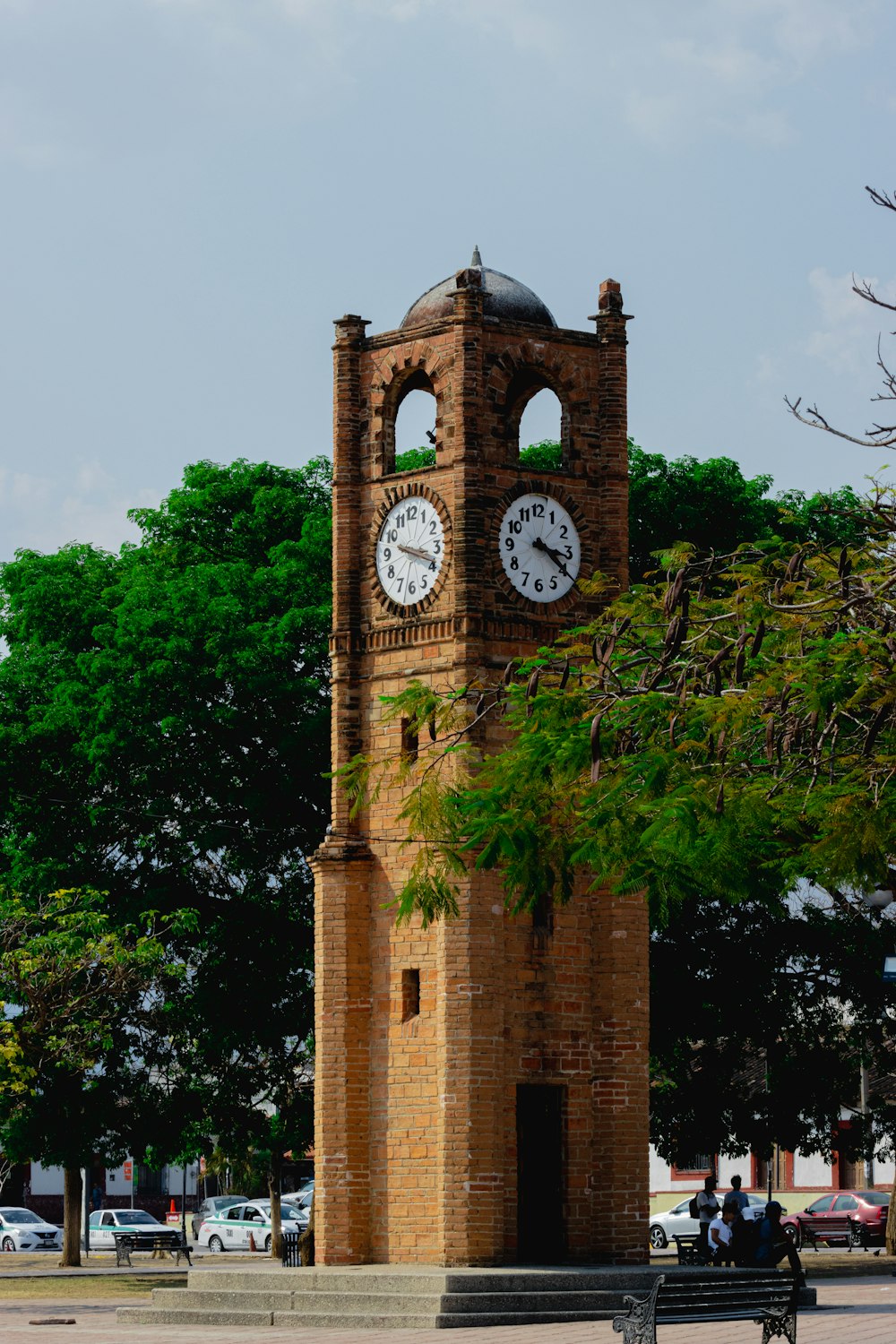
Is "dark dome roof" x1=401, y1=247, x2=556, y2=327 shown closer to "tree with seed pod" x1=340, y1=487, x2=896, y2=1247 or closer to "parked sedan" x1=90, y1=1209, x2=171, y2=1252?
"tree with seed pod" x1=340, y1=487, x2=896, y2=1247

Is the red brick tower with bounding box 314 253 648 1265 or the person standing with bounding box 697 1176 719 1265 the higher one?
the red brick tower with bounding box 314 253 648 1265

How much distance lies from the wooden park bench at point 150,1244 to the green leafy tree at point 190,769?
2143 mm

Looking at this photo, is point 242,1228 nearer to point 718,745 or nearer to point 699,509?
point 699,509

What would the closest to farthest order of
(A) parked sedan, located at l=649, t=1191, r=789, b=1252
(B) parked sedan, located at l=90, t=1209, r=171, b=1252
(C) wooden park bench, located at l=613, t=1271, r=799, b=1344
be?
(C) wooden park bench, located at l=613, t=1271, r=799, b=1344, (A) parked sedan, located at l=649, t=1191, r=789, b=1252, (B) parked sedan, located at l=90, t=1209, r=171, b=1252

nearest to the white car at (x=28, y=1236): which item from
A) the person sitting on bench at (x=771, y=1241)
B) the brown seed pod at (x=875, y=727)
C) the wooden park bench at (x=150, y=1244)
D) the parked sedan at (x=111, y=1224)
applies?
the parked sedan at (x=111, y=1224)

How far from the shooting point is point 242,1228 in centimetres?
5381

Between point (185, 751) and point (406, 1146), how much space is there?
35.4 feet

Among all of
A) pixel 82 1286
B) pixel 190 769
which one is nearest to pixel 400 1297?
pixel 190 769

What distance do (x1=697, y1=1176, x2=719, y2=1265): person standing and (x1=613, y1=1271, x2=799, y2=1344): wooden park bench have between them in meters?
12.8

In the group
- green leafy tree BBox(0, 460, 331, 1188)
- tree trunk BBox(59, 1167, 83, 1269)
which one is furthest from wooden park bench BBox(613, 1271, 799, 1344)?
tree trunk BBox(59, 1167, 83, 1269)

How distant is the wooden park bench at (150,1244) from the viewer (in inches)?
1631

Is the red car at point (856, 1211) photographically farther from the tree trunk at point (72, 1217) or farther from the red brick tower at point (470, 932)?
the red brick tower at point (470, 932)

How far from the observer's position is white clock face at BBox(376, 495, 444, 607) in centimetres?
3050

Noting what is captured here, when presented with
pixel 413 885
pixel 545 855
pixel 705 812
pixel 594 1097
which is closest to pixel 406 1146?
pixel 594 1097
